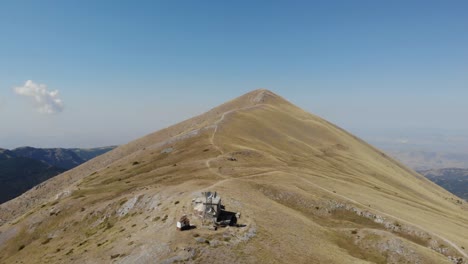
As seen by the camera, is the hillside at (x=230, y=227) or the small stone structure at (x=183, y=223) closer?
the hillside at (x=230, y=227)

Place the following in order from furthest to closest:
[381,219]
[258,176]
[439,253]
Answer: [258,176] < [381,219] < [439,253]

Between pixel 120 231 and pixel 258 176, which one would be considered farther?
pixel 258 176

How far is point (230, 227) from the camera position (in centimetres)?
5125

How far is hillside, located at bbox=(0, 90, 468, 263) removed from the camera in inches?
1879

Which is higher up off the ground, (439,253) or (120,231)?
(120,231)

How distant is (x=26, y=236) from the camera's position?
3366 inches

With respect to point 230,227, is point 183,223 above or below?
above

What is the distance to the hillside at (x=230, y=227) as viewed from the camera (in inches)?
1879

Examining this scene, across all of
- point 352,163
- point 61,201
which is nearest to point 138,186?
point 61,201

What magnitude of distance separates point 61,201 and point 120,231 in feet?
163

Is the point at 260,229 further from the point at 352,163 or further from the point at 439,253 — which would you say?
the point at 352,163

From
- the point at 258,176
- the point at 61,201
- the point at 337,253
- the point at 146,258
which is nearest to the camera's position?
the point at 146,258

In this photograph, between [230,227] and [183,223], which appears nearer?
[183,223]

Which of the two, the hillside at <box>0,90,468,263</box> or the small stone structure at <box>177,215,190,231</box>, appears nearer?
the hillside at <box>0,90,468,263</box>
